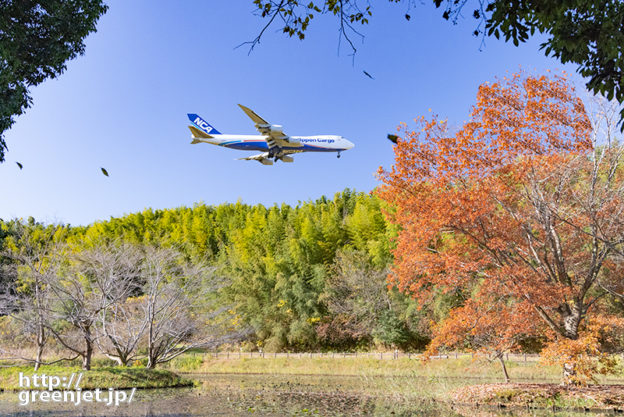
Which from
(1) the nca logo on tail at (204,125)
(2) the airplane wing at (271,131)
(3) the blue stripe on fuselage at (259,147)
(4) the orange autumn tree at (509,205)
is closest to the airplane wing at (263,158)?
(2) the airplane wing at (271,131)

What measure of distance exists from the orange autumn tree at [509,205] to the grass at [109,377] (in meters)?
11.4

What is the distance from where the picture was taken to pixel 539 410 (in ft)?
40.2

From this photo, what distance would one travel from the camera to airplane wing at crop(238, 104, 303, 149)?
2032 centimetres

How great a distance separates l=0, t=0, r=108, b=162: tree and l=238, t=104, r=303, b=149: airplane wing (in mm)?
9279

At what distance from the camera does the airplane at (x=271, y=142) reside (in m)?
20.6

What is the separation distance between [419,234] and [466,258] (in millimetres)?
1726

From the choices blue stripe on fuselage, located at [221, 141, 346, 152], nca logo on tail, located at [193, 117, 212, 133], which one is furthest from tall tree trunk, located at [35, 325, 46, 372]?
nca logo on tail, located at [193, 117, 212, 133]

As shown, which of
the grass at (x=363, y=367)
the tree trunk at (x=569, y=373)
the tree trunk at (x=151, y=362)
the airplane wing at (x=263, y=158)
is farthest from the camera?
the grass at (x=363, y=367)

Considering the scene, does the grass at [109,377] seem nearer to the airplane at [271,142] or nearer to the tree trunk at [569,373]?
the airplane at [271,142]

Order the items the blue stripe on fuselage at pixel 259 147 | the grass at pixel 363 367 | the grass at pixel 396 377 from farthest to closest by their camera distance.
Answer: the grass at pixel 363 367 < the blue stripe on fuselage at pixel 259 147 < the grass at pixel 396 377

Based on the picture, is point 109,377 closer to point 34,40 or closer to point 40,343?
point 40,343

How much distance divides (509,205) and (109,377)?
15.4 m

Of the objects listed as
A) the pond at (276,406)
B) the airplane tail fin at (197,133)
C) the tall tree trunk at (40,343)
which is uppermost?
the airplane tail fin at (197,133)

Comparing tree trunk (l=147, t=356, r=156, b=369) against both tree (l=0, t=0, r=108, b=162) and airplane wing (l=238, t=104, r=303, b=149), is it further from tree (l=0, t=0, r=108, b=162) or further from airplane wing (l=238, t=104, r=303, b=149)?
tree (l=0, t=0, r=108, b=162)
